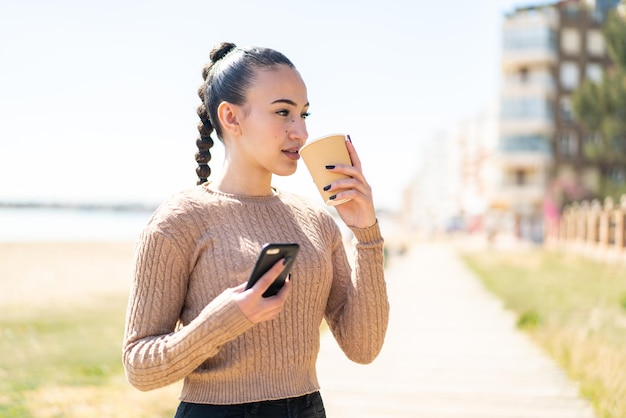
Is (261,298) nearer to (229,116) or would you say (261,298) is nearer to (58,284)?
(229,116)

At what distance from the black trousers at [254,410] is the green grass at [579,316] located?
128 inches

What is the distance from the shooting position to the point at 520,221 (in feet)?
164

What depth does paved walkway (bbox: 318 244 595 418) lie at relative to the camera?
199 inches

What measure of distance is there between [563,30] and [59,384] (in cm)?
5079

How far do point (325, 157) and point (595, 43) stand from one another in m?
53.8

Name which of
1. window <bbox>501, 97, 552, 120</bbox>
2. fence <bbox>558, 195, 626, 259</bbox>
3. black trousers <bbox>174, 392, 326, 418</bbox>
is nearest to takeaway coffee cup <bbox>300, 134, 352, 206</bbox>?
black trousers <bbox>174, 392, 326, 418</bbox>

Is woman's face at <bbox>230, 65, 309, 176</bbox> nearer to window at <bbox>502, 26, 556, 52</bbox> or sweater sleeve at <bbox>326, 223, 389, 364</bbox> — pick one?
sweater sleeve at <bbox>326, 223, 389, 364</bbox>

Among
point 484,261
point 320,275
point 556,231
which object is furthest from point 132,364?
point 556,231

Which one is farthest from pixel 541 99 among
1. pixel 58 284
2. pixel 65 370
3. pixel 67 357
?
pixel 65 370

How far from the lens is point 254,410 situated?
1.81m

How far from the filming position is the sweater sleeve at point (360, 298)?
6.33 feet

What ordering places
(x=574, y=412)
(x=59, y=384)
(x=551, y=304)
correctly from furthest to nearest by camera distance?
1. (x=551, y=304)
2. (x=59, y=384)
3. (x=574, y=412)

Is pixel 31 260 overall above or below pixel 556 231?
above

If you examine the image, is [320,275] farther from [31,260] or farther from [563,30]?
[563,30]
